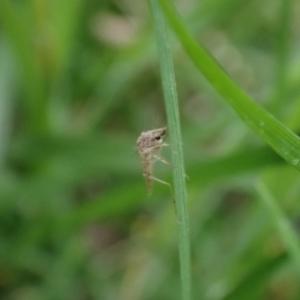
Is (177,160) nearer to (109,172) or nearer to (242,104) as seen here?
(242,104)

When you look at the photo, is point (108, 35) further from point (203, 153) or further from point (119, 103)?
point (203, 153)

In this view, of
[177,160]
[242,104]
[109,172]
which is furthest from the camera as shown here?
[109,172]

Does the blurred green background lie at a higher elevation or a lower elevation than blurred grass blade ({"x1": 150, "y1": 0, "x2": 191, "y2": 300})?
higher

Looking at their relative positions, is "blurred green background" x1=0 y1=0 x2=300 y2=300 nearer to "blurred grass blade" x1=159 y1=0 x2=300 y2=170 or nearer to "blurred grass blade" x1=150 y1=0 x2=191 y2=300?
"blurred grass blade" x1=159 y1=0 x2=300 y2=170

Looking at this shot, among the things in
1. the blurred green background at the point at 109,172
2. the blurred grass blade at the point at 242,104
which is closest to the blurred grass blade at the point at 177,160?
the blurred grass blade at the point at 242,104

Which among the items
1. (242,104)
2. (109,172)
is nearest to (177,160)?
(242,104)

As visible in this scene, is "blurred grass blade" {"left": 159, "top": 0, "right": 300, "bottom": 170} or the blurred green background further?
the blurred green background

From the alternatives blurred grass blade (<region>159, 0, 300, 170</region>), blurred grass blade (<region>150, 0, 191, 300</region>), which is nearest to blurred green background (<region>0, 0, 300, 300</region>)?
blurred grass blade (<region>159, 0, 300, 170</region>)
